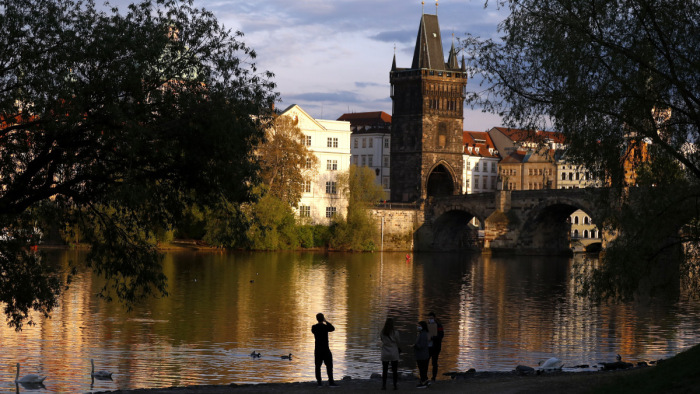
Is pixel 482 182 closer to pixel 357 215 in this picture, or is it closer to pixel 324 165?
pixel 324 165

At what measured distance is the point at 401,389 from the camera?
22250mm

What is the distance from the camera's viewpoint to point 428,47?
125 meters

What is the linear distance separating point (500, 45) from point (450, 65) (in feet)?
343

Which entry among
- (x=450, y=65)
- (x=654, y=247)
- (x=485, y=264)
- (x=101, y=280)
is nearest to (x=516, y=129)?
(x=654, y=247)

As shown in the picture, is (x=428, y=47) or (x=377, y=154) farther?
(x=377, y=154)

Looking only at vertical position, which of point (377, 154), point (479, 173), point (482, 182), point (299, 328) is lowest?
point (299, 328)

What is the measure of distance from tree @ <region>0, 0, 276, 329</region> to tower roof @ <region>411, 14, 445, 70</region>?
10337 centimetres

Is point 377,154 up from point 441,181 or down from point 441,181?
up

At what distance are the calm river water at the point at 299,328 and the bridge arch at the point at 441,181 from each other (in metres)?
56.2

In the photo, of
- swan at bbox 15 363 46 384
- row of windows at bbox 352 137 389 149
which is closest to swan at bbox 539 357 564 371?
swan at bbox 15 363 46 384

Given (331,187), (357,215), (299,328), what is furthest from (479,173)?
(299,328)

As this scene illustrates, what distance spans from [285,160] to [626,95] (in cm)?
7669

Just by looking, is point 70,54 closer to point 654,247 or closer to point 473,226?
point 654,247

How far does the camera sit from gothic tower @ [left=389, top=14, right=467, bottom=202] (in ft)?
404
